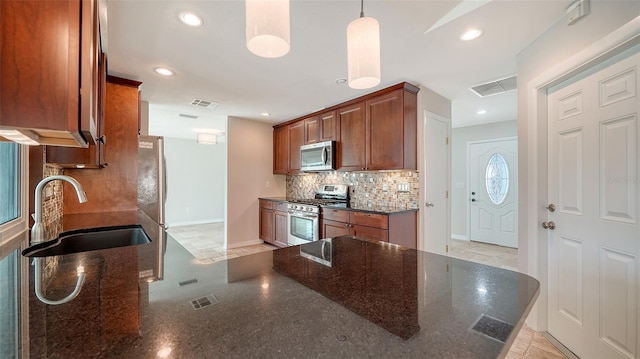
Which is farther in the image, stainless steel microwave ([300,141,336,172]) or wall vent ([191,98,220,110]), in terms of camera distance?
stainless steel microwave ([300,141,336,172])

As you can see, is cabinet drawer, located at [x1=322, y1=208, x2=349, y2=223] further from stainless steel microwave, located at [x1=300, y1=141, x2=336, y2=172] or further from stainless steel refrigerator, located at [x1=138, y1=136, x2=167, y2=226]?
stainless steel refrigerator, located at [x1=138, y1=136, x2=167, y2=226]

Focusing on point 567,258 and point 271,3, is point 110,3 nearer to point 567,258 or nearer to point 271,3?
point 271,3

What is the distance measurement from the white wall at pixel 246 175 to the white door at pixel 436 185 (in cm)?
303

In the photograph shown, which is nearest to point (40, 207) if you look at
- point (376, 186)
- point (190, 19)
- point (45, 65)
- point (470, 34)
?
point (45, 65)

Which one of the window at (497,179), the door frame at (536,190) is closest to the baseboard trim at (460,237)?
the window at (497,179)

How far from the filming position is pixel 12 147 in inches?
60.8

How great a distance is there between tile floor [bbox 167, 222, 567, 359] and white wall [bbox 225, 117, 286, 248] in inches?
13.7

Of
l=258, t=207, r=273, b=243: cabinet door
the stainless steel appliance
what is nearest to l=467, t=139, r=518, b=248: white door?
the stainless steel appliance

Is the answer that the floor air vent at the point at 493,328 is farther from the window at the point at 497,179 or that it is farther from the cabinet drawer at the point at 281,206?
the window at the point at 497,179

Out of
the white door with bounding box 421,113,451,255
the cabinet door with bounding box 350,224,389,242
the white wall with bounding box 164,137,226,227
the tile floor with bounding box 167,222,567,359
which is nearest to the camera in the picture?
the tile floor with bounding box 167,222,567,359

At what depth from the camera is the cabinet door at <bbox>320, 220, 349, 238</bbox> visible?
3342 mm

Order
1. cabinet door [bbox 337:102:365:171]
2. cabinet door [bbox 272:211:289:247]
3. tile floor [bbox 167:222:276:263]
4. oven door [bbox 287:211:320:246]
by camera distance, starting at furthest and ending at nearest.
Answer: cabinet door [bbox 272:211:289:247] < tile floor [bbox 167:222:276:263] < oven door [bbox 287:211:320:246] < cabinet door [bbox 337:102:365:171]

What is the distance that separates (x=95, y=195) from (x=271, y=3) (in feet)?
9.27

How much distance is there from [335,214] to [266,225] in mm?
1804
